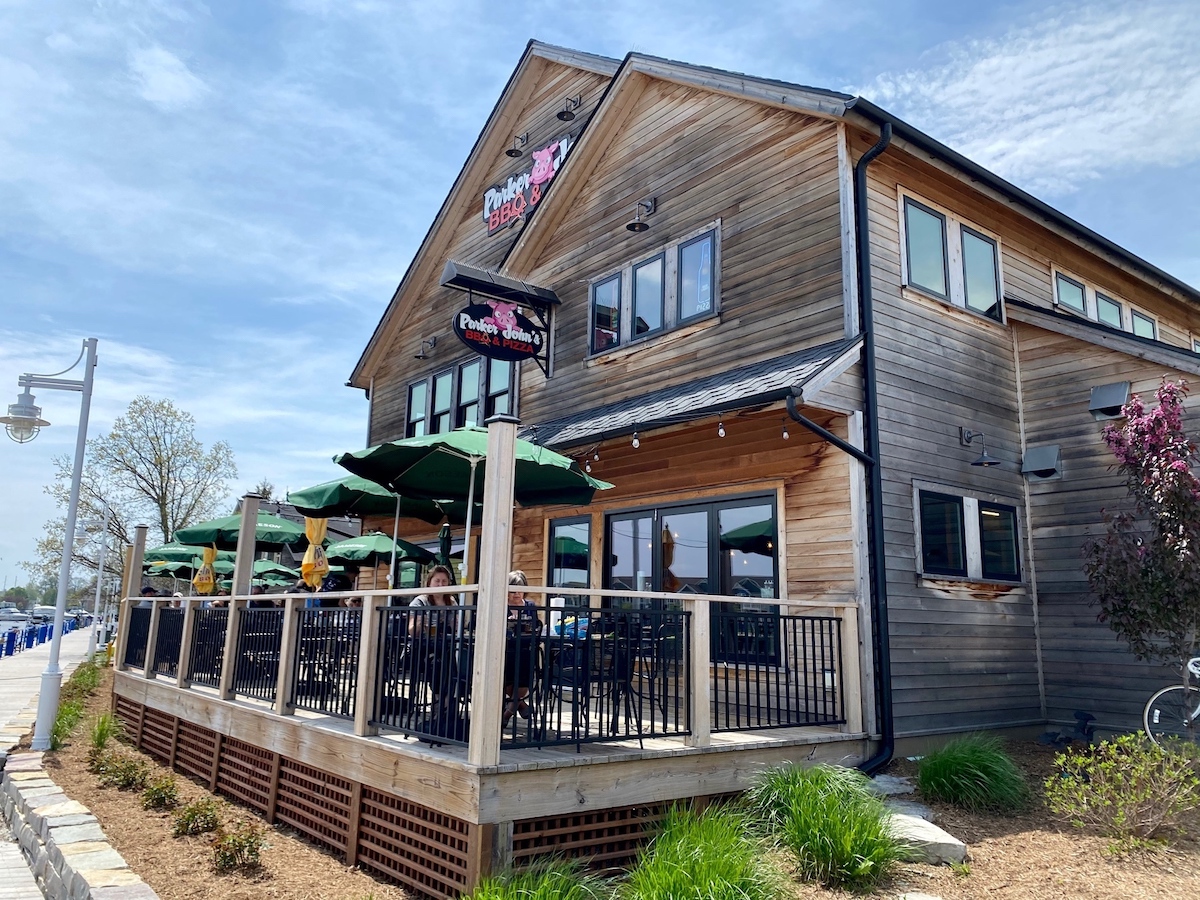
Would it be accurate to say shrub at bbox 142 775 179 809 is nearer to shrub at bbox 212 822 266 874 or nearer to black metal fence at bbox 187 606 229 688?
black metal fence at bbox 187 606 229 688

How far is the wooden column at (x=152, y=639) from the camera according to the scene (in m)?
12.4

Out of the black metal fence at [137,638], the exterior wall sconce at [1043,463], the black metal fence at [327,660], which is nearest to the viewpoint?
the black metal fence at [327,660]

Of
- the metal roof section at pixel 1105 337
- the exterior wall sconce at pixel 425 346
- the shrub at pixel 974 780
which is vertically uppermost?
the exterior wall sconce at pixel 425 346

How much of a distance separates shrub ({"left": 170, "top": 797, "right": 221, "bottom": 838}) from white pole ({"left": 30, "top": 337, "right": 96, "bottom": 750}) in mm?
4626

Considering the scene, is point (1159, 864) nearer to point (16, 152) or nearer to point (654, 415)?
point (654, 415)

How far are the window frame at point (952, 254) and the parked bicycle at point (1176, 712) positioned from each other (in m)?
4.52

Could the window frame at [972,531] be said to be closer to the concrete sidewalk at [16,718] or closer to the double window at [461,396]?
the double window at [461,396]

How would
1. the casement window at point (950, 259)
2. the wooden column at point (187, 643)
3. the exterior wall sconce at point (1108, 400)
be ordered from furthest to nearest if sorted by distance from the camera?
1. the wooden column at point (187, 643)
2. the casement window at point (950, 259)
3. the exterior wall sconce at point (1108, 400)

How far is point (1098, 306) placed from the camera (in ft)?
42.1

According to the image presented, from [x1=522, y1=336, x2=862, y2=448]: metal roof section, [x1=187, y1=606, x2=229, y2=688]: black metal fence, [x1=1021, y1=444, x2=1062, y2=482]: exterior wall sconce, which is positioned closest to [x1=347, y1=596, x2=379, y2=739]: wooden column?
[x1=522, y1=336, x2=862, y2=448]: metal roof section

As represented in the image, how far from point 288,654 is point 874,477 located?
5930 millimetres

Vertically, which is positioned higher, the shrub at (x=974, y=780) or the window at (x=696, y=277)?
the window at (x=696, y=277)

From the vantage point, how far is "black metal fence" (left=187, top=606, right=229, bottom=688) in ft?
33.1

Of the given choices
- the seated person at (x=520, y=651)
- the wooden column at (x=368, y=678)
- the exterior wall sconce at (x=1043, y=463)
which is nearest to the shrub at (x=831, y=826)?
the seated person at (x=520, y=651)
